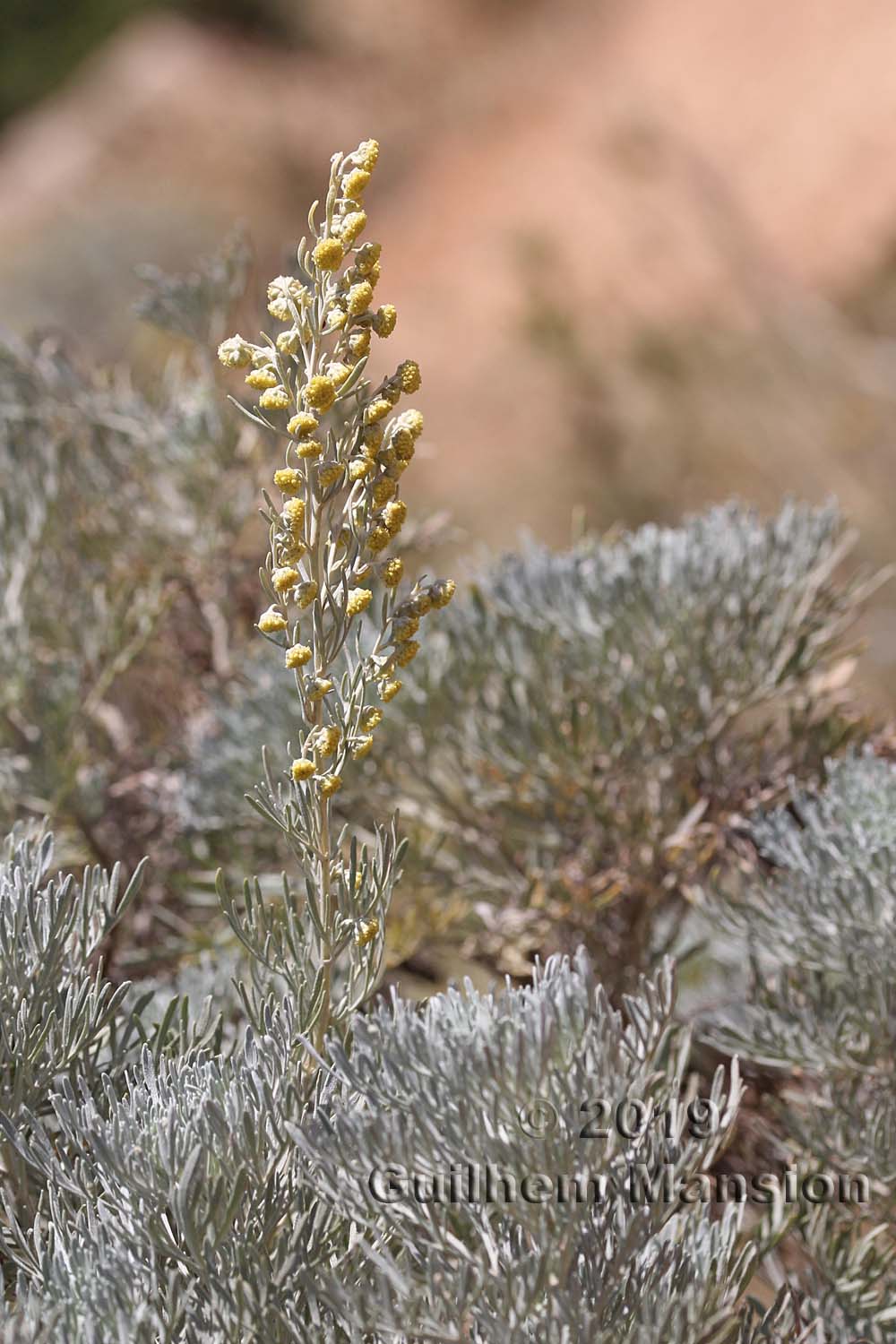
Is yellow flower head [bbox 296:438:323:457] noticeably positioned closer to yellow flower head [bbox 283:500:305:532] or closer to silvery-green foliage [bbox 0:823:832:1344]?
yellow flower head [bbox 283:500:305:532]

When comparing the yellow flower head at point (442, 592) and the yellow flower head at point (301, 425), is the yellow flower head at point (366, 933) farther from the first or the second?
the yellow flower head at point (301, 425)

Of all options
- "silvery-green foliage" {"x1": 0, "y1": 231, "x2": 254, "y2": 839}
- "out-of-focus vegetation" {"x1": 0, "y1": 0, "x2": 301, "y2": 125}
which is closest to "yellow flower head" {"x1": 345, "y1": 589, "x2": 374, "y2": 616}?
"silvery-green foliage" {"x1": 0, "y1": 231, "x2": 254, "y2": 839}

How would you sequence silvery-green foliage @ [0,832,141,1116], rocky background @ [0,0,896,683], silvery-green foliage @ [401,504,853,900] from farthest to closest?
rocky background @ [0,0,896,683] → silvery-green foliage @ [401,504,853,900] → silvery-green foliage @ [0,832,141,1116]

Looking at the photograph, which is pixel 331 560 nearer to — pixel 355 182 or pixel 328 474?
pixel 328 474

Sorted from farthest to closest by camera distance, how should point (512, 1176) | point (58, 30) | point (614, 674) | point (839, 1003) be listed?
point (58, 30) → point (614, 674) → point (839, 1003) → point (512, 1176)

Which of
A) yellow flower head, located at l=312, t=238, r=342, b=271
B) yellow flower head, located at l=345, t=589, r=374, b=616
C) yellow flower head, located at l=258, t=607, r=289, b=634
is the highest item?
yellow flower head, located at l=312, t=238, r=342, b=271

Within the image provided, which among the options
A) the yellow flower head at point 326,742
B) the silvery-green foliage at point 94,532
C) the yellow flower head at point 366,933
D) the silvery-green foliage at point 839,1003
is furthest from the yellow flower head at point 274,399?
the silvery-green foliage at point 94,532

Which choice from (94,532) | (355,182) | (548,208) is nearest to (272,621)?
(355,182)
